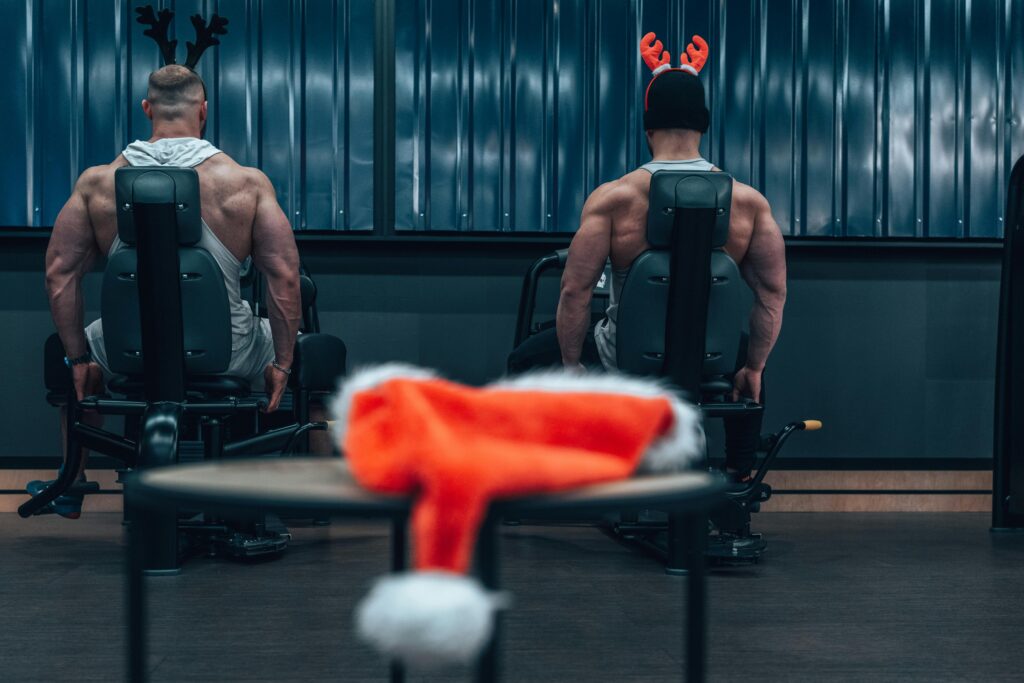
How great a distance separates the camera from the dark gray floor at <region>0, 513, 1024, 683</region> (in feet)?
5.72

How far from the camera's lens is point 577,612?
7.11 ft

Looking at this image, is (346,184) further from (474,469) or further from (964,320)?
(474,469)

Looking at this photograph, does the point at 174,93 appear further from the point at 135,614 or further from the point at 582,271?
the point at 135,614

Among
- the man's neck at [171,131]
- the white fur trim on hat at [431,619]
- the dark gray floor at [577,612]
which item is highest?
the man's neck at [171,131]

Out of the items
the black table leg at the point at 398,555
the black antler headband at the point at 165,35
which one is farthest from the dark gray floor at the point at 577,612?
the black antler headband at the point at 165,35

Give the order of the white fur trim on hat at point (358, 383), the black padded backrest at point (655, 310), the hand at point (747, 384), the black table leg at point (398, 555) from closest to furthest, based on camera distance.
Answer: the white fur trim on hat at point (358, 383), the black table leg at point (398, 555), the black padded backrest at point (655, 310), the hand at point (747, 384)

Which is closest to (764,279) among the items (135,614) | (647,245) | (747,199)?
(747,199)

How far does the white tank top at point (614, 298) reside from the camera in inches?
106

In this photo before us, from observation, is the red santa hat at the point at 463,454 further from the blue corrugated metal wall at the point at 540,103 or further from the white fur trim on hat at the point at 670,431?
the blue corrugated metal wall at the point at 540,103

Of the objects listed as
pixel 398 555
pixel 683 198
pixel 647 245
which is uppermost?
pixel 683 198

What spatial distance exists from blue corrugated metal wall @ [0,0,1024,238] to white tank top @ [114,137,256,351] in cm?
106

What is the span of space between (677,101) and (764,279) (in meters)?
0.54

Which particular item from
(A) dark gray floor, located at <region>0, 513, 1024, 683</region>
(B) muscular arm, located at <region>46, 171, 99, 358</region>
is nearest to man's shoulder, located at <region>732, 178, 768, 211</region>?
(A) dark gray floor, located at <region>0, 513, 1024, 683</region>

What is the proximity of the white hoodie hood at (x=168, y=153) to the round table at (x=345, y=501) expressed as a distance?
5.93 feet
